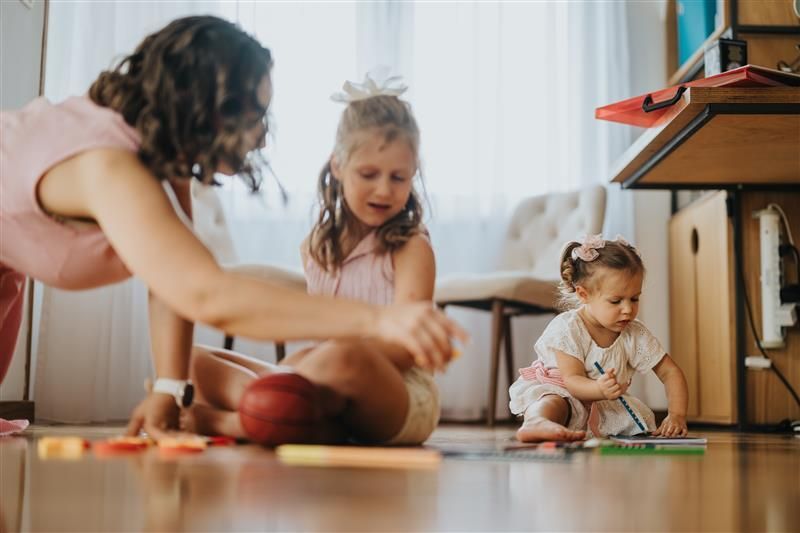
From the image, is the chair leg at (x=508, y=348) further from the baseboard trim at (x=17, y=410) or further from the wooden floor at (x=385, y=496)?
the wooden floor at (x=385, y=496)

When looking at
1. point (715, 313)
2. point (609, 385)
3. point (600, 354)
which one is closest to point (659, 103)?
point (600, 354)

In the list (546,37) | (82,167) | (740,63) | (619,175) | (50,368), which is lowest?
(50,368)

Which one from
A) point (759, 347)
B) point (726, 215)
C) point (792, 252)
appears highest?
point (726, 215)

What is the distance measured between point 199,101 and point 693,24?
2.47 meters

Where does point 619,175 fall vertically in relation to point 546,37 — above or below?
below

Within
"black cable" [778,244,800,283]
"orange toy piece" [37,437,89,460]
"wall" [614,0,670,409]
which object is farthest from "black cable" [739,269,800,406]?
"orange toy piece" [37,437,89,460]

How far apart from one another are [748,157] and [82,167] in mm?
1667

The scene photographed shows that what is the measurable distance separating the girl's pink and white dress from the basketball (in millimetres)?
794

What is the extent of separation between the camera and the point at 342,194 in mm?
1396

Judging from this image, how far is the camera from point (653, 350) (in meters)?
1.89

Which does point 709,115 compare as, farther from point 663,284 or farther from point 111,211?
point 663,284

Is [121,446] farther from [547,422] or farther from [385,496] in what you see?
[547,422]

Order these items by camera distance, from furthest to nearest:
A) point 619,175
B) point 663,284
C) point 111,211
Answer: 1. point 663,284
2. point 619,175
3. point 111,211

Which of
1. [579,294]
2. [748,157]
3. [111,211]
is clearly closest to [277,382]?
Result: [111,211]
